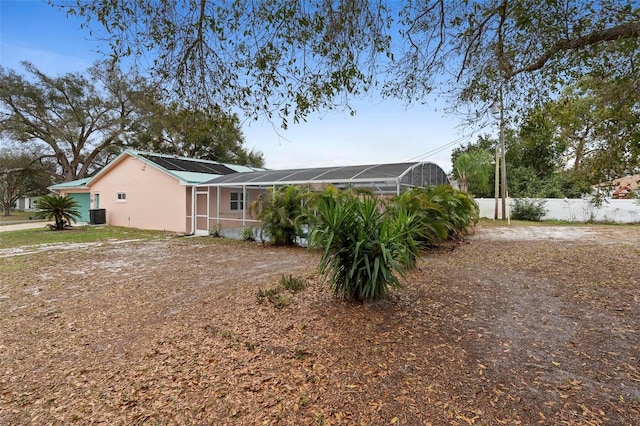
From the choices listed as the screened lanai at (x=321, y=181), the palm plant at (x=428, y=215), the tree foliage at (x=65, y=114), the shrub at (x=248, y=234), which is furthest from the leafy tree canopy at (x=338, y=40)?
the tree foliage at (x=65, y=114)

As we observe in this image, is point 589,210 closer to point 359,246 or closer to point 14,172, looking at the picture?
point 359,246

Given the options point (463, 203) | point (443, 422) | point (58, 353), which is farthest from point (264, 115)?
point (463, 203)

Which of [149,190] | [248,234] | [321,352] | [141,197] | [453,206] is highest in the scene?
[149,190]

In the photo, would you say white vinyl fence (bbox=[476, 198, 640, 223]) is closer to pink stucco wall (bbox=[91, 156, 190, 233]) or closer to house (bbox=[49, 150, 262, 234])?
house (bbox=[49, 150, 262, 234])

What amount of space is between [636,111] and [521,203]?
17463 millimetres

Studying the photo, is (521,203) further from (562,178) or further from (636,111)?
(636,111)

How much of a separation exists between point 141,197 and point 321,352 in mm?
16048

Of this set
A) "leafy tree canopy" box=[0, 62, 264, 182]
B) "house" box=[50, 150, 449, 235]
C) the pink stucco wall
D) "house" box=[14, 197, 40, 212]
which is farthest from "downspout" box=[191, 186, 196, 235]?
"house" box=[14, 197, 40, 212]

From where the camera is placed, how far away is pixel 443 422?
2.22 metres

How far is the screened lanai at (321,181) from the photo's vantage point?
1042 centimetres

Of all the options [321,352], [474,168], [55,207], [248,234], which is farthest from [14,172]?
[474,168]

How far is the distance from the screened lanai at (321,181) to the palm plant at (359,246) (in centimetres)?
570

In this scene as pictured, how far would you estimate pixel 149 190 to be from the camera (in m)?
16.0

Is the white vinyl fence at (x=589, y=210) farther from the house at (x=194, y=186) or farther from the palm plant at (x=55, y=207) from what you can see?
the palm plant at (x=55, y=207)
